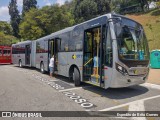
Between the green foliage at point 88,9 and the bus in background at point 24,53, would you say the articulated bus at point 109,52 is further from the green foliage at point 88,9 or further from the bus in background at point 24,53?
the green foliage at point 88,9

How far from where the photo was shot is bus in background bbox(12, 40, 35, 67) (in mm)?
22359

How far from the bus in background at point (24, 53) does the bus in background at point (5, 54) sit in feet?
6.43

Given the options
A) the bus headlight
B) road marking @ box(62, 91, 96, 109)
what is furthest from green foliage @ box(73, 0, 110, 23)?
the bus headlight

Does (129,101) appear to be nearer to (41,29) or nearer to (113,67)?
(113,67)

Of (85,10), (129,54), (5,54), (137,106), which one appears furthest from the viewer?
(85,10)

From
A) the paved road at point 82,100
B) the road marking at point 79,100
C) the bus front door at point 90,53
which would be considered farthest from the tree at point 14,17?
the road marking at point 79,100

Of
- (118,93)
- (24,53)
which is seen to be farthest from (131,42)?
(24,53)

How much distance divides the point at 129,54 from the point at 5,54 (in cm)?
2456

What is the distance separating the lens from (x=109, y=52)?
8.46m

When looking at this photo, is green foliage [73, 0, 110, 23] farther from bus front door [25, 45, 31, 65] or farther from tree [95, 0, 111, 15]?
bus front door [25, 45, 31, 65]

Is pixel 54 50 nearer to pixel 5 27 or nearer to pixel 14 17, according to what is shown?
pixel 5 27

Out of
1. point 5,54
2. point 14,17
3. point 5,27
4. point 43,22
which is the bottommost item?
point 5,54

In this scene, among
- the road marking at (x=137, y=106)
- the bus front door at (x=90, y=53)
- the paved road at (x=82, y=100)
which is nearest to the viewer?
the road marking at (x=137, y=106)

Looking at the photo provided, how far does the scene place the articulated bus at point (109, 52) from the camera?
8312 millimetres
